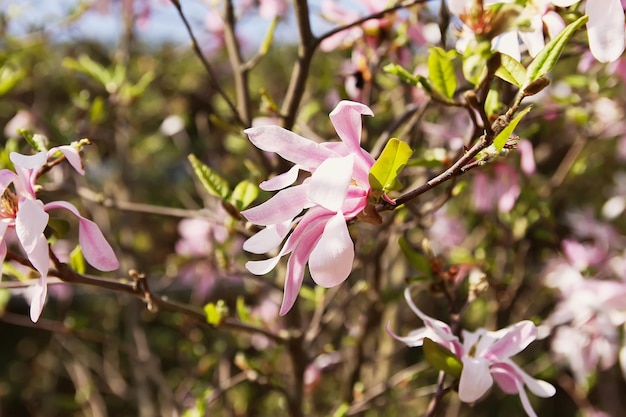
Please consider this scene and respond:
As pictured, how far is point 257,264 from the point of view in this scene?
59cm

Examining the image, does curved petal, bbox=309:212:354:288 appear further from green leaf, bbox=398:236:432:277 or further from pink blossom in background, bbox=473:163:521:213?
pink blossom in background, bbox=473:163:521:213

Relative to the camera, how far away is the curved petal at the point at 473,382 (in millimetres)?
633

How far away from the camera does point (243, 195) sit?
836 mm

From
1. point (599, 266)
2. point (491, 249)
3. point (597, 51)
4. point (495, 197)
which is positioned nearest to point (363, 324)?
point (495, 197)

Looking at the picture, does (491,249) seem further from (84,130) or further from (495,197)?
(84,130)

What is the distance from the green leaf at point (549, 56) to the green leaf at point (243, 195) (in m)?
0.40

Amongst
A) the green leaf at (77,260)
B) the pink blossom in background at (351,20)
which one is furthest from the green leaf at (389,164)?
the pink blossom in background at (351,20)

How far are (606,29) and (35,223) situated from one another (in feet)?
1.75

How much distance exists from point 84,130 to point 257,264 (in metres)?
0.88

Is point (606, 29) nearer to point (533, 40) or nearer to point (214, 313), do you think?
point (533, 40)

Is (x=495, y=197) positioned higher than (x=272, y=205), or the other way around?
(x=272, y=205)

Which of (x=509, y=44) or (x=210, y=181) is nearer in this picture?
(x=509, y=44)

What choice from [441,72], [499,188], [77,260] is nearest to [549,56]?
[441,72]

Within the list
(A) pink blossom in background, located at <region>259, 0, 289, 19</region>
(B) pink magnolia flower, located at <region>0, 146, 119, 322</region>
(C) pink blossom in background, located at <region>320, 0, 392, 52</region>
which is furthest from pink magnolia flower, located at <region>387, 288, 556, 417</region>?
(A) pink blossom in background, located at <region>259, 0, 289, 19</region>
